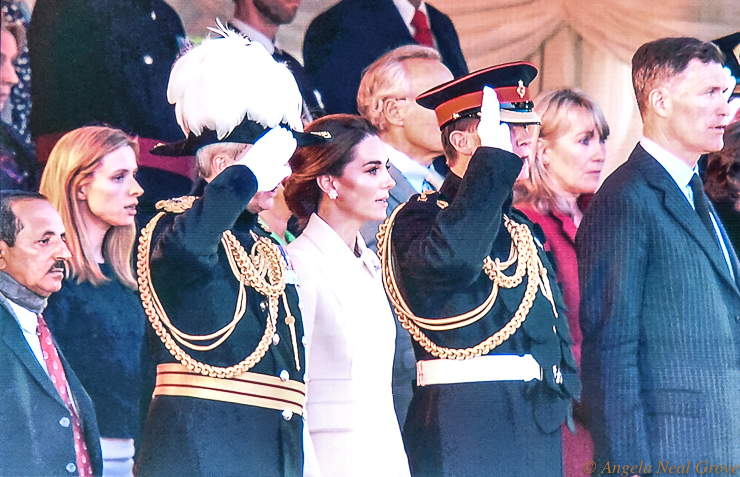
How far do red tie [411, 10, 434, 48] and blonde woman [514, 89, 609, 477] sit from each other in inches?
19.4

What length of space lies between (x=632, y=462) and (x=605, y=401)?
0.24 m

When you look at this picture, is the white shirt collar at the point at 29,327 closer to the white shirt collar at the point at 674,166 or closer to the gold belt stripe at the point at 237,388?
the gold belt stripe at the point at 237,388

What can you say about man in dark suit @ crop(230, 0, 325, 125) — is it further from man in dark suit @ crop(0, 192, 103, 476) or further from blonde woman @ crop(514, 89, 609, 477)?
man in dark suit @ crop(0, 192, 103, 476)

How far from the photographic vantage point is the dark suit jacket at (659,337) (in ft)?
14.1

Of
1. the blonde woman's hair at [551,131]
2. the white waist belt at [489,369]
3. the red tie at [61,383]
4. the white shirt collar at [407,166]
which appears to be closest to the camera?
the white waist belt at [489,369]

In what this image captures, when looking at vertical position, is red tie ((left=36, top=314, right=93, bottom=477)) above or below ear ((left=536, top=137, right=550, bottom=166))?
below

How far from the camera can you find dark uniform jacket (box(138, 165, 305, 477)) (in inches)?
148

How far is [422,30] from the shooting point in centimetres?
463

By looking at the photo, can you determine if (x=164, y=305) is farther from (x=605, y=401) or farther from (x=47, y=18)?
(x=605, y=401)

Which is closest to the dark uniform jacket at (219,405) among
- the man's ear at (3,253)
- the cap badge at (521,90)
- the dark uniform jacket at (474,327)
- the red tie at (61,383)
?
the red tie at (61,383)

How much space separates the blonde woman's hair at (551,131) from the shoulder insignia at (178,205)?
4.51 feet

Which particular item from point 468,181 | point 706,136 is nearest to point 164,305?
point 468,181

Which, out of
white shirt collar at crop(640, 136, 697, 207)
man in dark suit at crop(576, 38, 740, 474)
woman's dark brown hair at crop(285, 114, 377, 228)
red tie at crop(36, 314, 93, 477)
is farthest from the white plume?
white shirt collar at crop(640, 136, 697, 207)

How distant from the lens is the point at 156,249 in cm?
374
